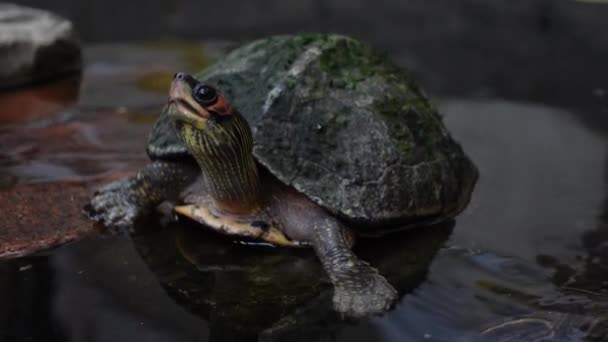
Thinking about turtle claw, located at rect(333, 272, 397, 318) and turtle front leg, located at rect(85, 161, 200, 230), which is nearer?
turtle claw, located at rect(333, 272, 397, 318)

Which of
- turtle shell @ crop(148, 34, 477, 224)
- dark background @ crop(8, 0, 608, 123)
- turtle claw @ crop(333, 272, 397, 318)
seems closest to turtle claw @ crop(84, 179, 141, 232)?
turtle shell @ crop(148, 34, 477, 224)

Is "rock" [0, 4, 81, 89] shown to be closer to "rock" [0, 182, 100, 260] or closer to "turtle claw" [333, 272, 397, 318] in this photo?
"rock" [0, 182, 100, 260]

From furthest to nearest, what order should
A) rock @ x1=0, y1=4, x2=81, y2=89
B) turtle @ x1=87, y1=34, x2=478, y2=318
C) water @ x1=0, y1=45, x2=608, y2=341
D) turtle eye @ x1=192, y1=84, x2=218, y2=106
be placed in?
rock @ x1=0, y1=4, x2=81, y2=89 → turtle @ x1=87, y1=34, x2=478, y2=318 → turtle eye @ x1=192, y1=84, x2=218, y2=106 → water @ x1=0, y1=45, x2=608, y2=341

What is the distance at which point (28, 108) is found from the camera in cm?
519

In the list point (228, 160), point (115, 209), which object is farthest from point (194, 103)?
point (115, 209)

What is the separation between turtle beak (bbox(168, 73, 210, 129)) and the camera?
2.82 metres

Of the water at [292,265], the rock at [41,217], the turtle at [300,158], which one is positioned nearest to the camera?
the water at [292,265]

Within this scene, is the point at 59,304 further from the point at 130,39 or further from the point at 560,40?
the point at 560,40

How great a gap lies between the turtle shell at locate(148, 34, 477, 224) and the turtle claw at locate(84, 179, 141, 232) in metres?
0.27

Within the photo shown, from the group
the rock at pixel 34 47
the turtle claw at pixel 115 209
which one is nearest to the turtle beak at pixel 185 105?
the turtle claw at pixel 115 209

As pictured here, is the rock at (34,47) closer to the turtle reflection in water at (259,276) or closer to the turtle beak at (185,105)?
the turtle reflection in water at (259,276)

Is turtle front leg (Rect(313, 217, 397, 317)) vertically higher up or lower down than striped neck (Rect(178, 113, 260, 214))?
lower down

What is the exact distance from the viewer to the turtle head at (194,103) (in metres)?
2.82

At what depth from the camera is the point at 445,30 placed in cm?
859
